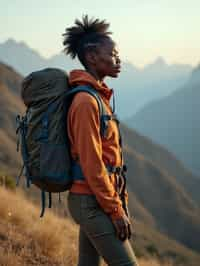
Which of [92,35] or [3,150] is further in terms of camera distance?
[3,150]

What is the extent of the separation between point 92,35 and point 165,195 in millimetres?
88814

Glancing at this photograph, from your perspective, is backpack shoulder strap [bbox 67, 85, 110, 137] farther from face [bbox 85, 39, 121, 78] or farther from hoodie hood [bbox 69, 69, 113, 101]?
face [bbox 85, 39, 121, 78]

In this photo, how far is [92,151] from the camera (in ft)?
8.97

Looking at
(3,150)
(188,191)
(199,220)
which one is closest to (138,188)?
(199,220)

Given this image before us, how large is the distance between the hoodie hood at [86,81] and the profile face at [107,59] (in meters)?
0.10

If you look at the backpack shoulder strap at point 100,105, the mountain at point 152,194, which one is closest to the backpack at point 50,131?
the backpack shoulder strap at point 100,105

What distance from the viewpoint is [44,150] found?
2.84 m

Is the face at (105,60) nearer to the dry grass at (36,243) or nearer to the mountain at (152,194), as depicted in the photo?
the dry grass at (36,243)

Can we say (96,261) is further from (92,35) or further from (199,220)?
(199,220)

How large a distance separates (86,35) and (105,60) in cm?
20

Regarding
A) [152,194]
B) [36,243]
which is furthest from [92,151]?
[152,194]

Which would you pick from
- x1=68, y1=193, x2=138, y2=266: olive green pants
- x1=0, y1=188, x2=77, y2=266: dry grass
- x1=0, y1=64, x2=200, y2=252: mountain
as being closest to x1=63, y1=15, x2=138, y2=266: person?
x1=68, y1=193, x2=138, y2=266: olive green pants

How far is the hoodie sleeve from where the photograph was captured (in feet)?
8.96

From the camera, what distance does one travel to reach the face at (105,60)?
3.05 meters
